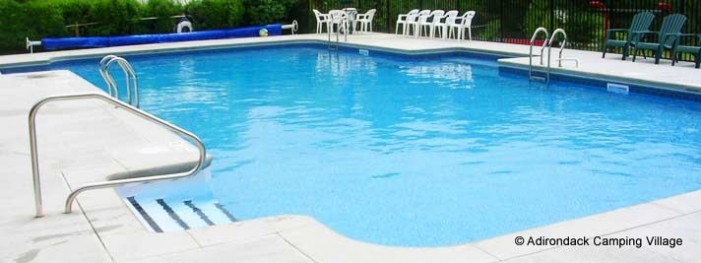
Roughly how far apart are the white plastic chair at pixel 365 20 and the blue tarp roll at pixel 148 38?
2.12 metres

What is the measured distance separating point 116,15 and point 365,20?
618 centimetres

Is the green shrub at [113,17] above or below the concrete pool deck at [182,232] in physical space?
above

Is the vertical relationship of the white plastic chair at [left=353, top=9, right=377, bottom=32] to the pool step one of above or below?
above

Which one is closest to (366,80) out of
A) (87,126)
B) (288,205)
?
(87,126)

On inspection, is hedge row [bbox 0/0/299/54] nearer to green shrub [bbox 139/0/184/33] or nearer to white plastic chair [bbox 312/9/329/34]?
green shrub [bbox 139/0/184/33]

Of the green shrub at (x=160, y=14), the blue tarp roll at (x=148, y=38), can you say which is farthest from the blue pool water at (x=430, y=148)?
the green shrub at (x=160, y=14)

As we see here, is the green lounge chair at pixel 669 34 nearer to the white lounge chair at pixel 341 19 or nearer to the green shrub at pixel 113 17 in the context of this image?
the white lounge chair at pixel 341 19

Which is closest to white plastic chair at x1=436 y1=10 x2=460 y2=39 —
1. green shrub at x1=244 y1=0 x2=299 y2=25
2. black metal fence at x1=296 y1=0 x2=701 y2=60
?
black metal fence at x1=296 y1=0 x2=701 y2=60

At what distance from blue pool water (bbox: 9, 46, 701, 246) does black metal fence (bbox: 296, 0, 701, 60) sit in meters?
2.68

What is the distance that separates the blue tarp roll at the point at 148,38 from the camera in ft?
58.7

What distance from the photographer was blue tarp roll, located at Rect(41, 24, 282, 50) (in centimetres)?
1789

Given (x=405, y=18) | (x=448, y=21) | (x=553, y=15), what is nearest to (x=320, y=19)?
(x=405, y=18)

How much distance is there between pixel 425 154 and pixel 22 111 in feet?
15.1

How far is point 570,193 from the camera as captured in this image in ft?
20.1
